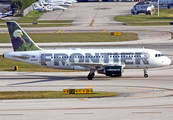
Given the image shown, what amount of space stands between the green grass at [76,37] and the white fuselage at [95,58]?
36979 millimetres

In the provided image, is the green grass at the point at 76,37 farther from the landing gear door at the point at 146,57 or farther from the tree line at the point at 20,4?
the tree line at the point at 20,4

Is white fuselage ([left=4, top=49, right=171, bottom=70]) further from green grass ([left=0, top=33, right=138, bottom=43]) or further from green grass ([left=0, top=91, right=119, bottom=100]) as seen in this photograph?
green grass ([left=0, top=33, right=138, bottom=43])

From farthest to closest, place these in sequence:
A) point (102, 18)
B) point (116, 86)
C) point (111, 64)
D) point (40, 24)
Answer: point (102, 18)
point (40, 24)
point (111, 64)
point (116, 86)

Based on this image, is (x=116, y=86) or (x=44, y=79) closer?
(x=116, y=86)

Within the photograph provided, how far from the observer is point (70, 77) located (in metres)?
49.4

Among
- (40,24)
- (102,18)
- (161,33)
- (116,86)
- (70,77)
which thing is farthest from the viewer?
(102,18)

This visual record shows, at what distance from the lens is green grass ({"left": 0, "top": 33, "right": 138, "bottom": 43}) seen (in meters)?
85.0

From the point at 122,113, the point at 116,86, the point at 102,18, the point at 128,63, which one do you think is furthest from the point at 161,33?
the point at 122,113

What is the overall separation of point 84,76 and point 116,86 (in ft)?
31.3

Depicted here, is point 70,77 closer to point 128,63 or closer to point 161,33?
point 128,63

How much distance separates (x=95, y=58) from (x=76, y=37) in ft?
142

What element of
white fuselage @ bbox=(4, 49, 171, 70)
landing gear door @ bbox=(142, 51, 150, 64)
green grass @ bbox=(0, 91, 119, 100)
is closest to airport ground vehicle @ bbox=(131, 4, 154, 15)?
white fuselage @ bbox=(4, 49, 171, 70)

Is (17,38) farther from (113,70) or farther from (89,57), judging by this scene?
(113,70)

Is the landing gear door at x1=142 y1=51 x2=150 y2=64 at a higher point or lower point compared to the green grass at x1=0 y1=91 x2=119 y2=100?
higher
